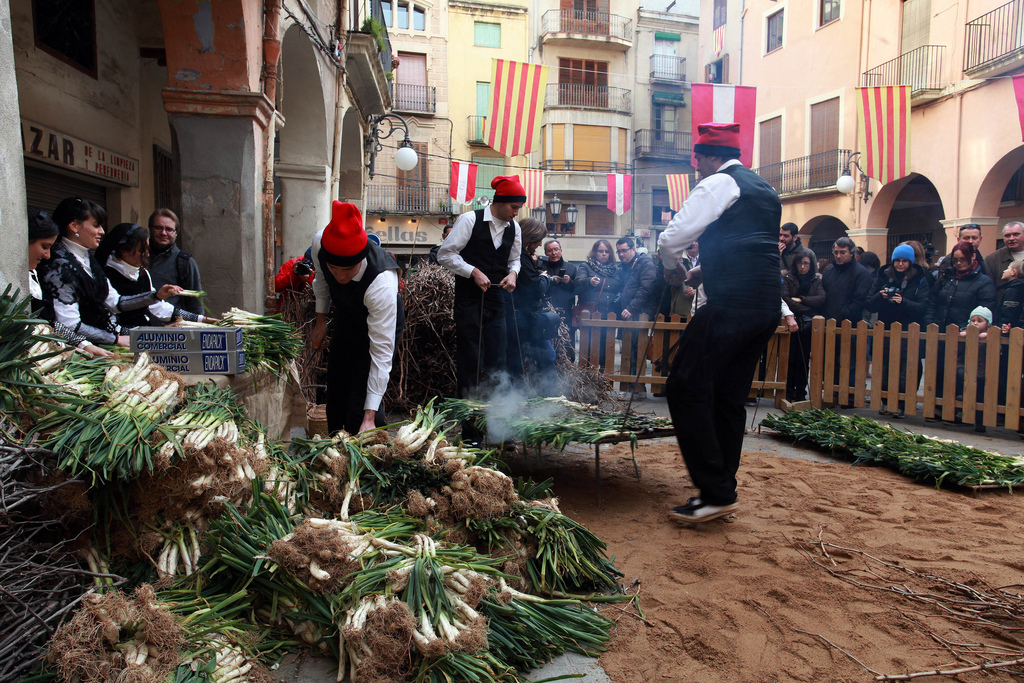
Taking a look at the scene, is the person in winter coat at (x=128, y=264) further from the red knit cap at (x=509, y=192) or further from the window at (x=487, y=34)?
the window at (x=487, y=34)

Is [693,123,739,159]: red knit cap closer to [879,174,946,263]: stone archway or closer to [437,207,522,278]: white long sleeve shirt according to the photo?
[437,207,522,278]: white long sleeve shirt

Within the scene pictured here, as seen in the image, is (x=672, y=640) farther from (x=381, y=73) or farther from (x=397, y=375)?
(x=381, y=73)

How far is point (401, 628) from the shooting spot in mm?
2195

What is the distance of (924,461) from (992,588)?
89.6 inches

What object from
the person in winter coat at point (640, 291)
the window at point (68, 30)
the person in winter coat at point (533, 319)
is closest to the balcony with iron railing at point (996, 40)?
the person in winter coat at point (640, 291)

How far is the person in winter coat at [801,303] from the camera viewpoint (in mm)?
8188

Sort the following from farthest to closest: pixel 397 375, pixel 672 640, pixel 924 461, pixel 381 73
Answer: pixel 381 73
pixel 397 375
pixel 924 461
pixel 672 640

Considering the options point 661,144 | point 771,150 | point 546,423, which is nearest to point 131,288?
point 546,423

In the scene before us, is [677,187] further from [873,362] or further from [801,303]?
[873,362]

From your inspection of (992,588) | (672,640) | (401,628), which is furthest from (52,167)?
(992,588)

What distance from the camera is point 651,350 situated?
837 cm

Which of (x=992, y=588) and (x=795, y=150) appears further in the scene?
(x=795, y=150)

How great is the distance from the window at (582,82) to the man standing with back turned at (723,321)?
3464 centimetres

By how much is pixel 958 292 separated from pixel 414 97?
3062 cm
